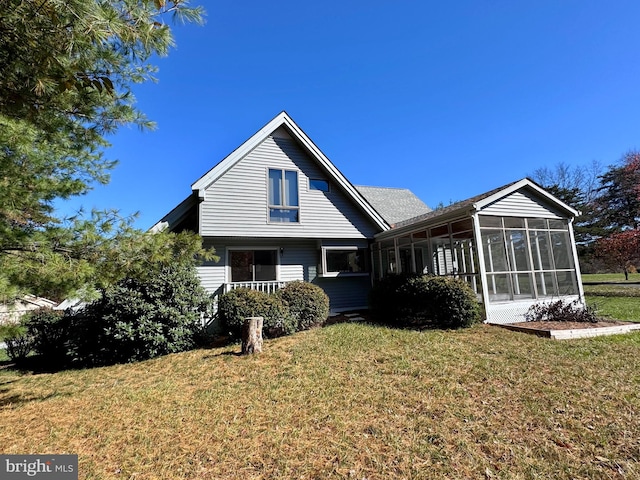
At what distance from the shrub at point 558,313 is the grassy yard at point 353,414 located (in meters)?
2.35

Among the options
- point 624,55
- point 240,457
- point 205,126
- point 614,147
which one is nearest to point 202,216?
point 205,126

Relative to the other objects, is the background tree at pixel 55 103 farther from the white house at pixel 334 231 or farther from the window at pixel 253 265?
the window at pixel 253 265

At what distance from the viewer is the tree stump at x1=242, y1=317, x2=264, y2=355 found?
6804mm

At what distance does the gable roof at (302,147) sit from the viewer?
10102 mm

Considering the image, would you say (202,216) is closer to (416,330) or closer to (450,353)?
(416,330)

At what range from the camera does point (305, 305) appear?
8961mm

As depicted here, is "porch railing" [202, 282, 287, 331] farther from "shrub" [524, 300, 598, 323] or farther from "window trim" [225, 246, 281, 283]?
"shrub" [524, 300, 598, 323]

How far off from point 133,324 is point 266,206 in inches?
224

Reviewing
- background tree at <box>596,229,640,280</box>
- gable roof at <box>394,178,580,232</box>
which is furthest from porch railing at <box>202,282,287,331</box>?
background tree at <box>596,229,640,280</box>

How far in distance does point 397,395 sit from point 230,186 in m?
8.75

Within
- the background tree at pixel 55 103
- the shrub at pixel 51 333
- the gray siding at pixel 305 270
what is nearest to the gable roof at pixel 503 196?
the gray siding at pixel 305 270

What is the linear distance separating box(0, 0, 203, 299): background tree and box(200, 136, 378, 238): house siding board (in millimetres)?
A: 5904

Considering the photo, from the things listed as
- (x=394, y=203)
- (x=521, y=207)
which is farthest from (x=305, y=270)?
(x=394, y=203)

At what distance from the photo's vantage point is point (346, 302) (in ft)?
39.3
